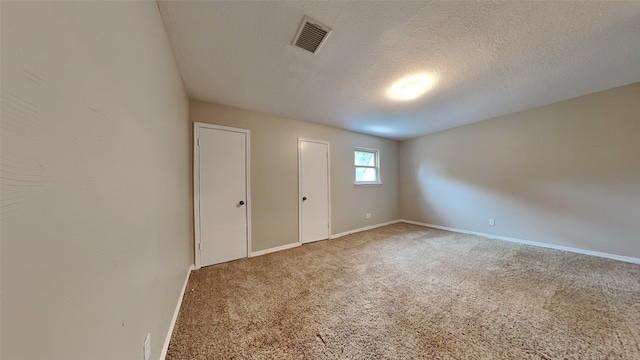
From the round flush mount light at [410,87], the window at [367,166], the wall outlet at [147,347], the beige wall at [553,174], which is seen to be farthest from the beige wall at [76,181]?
the beige wall at [553,174]

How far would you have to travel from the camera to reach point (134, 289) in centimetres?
89

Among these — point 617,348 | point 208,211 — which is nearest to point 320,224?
point 208,211

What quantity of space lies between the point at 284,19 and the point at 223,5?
1.32 feet

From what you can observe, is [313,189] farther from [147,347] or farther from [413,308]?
[147,347]

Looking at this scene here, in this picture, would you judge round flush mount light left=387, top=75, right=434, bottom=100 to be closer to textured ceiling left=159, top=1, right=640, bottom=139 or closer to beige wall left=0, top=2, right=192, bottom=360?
textured ceiling left=159, top=1, right=640, bottom=139

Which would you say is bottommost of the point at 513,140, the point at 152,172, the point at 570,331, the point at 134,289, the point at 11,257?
the point at 570,331

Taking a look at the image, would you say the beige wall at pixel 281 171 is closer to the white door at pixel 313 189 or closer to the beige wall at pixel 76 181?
the white door at pixel 313 189

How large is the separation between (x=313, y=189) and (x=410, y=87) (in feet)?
7.18

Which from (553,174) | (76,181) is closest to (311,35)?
(76,181)

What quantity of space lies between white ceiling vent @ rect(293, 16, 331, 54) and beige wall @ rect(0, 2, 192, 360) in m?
0.95

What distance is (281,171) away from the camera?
10.7 feet

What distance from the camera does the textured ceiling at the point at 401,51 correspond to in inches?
53.6

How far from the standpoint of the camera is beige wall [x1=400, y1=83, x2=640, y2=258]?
258 centimetres

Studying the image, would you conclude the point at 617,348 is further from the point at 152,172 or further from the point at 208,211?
the point at 208,211
